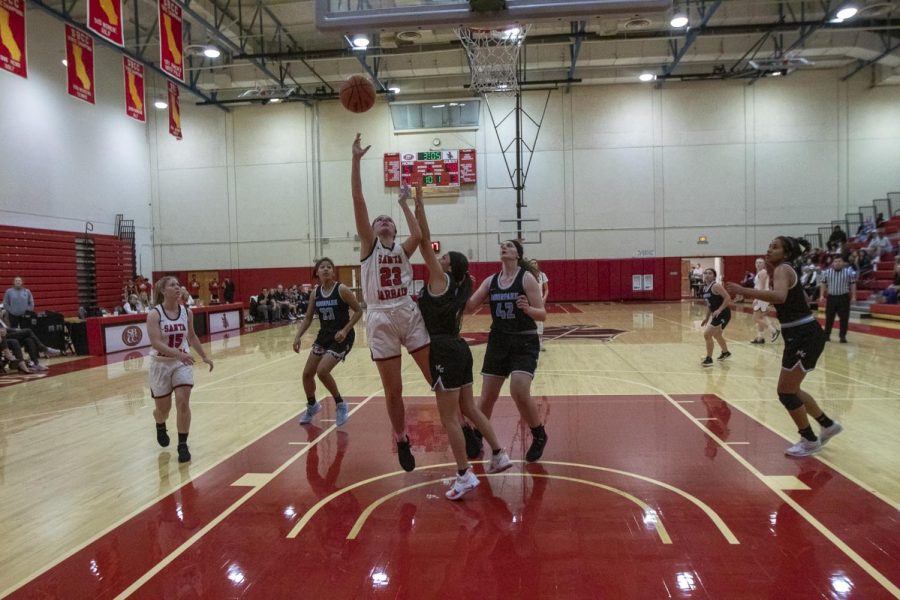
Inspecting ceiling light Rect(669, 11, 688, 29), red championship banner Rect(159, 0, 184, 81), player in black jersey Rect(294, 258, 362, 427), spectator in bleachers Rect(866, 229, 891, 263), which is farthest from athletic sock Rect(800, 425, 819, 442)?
spectator in bleachers Rect(866, 229, 891, 263)

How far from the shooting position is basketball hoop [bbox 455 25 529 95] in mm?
15159

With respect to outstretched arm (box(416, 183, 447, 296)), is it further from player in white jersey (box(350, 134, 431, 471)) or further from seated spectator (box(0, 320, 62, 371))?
seated spectator (box(0, 320, 62, 371))

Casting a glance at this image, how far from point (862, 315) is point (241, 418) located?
19.2 metres

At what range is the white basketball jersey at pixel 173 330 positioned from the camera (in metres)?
5.38

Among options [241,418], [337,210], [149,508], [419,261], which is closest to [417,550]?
[149,508]

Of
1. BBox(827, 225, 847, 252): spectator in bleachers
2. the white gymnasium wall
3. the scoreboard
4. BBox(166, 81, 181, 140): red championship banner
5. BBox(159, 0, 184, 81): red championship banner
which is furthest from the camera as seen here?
the scoreboard

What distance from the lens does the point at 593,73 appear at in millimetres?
26531

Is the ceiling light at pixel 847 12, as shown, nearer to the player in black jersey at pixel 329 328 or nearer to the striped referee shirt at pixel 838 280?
the striped referee shirt at pixel 838 280

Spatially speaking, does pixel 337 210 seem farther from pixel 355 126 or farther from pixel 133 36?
pixel 133 36

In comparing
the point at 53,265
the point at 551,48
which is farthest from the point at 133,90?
the point at 551,48

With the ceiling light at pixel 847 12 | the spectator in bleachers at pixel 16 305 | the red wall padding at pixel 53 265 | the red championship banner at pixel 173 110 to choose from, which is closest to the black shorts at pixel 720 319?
the spectator in bleachers at pixel 16 305

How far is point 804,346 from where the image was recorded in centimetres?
495

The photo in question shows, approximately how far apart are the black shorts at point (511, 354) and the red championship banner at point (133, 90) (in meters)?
16.2

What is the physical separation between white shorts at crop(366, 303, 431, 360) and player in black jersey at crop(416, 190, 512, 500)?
0.26ft
